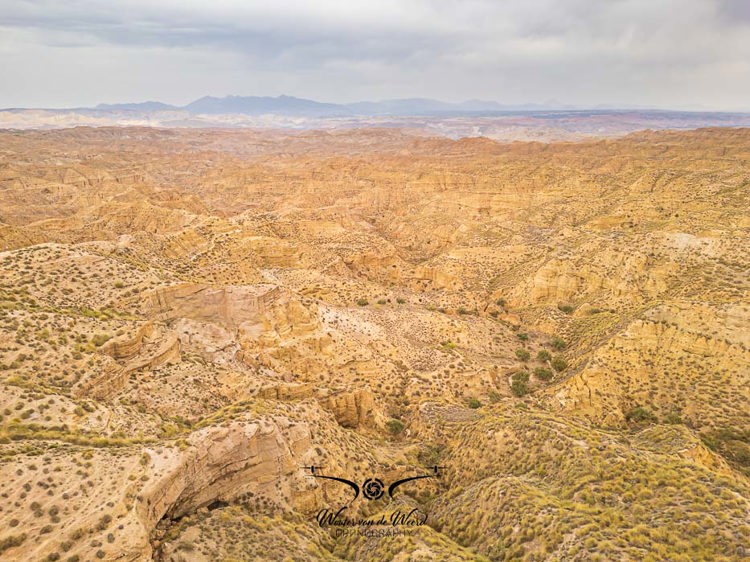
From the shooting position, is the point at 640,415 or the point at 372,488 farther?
the point at 640,415

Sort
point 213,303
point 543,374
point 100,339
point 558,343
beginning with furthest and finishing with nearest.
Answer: point 558,343 < point 543,374 < point 213,303 < point 100,339

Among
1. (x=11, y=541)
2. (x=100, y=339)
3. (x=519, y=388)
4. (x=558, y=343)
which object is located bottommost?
(x=519, y=388)

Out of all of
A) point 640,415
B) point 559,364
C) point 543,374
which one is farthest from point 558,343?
point 640,415

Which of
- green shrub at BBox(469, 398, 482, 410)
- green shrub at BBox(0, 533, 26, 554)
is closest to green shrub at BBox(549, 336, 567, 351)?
green shrub at BBox(469, 398, 482, 410)

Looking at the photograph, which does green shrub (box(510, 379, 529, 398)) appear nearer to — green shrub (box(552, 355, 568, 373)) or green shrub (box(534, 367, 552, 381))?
green shrub (box(534, 367, 552, 381))

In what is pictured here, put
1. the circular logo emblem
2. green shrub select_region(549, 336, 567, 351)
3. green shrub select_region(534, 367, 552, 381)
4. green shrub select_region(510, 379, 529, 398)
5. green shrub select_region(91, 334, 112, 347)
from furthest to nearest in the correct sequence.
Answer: green shrub select_region(549, 336, 567, 351)
green shrub select_region(534, 367, 552, 381)
green shrub select_region(510, 379, 529, 398)
the circular logo emblem
green shrub select_region(91, 334, 112, 347)

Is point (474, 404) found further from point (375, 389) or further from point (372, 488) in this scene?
point (372, 488)

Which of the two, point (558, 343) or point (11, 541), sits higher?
point (11, 541)
